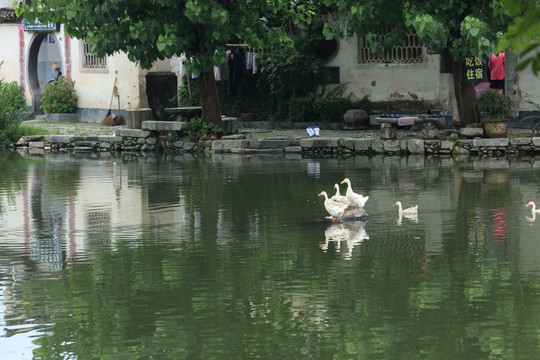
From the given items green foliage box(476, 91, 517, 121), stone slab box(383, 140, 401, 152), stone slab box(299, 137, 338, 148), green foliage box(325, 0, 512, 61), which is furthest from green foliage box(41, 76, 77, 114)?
green foliage box(476, 91, 517, 121)

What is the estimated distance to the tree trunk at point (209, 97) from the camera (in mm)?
24828

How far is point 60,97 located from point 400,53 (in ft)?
38.9

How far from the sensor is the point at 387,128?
23703 mm

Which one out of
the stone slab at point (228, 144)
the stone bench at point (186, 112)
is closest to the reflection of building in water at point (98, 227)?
the stone slab at point (228, 144)

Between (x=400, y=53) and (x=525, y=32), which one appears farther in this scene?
(x=400, y=53)

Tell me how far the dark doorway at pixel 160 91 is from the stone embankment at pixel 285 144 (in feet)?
11.1

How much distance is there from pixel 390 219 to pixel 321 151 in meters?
9.64

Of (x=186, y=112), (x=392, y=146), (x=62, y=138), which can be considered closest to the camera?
(x=392, y=146)

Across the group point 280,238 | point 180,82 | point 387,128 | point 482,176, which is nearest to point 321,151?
point 387,128

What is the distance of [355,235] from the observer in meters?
13.2

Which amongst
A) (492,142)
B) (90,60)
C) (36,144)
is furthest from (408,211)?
(90,60)

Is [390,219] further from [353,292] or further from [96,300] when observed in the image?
[96,300]

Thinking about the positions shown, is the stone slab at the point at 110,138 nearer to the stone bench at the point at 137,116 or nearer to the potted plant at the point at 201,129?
the stone bench at the point at 137,116

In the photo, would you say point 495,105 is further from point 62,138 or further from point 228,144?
point 62,138
